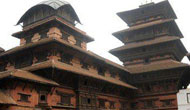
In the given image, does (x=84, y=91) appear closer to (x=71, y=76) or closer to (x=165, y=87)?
(x=71, y=76)

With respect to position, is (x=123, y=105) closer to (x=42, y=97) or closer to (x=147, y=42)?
(x=147, y=42)

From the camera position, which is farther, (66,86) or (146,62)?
(146,62)

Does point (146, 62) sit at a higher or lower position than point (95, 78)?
higher

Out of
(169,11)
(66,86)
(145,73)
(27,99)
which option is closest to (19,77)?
(27,99)

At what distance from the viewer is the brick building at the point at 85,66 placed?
1708 cm

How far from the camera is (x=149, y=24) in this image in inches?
1201

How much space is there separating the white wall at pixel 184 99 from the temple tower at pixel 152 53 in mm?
1055

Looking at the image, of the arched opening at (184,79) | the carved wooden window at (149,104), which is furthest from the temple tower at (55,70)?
the arched opening at (184,79)

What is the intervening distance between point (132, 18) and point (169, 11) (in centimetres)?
471

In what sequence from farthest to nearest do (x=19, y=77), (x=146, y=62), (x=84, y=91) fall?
(x=146, y=62), (x=84, y=91), (x=19, y=77)

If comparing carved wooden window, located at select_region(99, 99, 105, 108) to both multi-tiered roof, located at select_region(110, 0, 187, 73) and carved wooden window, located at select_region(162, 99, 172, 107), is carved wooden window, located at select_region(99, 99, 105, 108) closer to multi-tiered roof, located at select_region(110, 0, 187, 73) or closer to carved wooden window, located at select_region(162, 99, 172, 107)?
multi-tiered roof, located at select_region(110, 0, 187, 73)

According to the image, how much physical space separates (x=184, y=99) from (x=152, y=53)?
6.97 metres

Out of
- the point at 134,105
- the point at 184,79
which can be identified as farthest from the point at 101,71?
the point at 184,79

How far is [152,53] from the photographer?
29.2 meters
